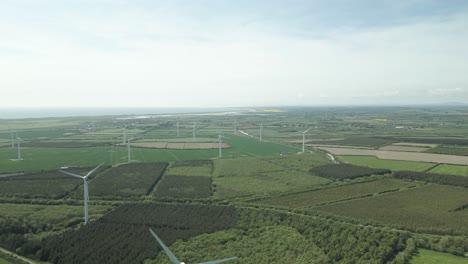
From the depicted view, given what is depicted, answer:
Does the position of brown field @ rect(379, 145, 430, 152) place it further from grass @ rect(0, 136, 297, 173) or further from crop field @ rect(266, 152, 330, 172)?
grass @ rect(0, 136, 297, 173)

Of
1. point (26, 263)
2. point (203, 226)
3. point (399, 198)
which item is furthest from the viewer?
point (399, 198)

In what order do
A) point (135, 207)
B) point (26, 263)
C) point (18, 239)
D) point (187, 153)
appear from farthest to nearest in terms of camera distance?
point (187, 153) → point (135, 207) → point (18, 239) → point (26, 263)

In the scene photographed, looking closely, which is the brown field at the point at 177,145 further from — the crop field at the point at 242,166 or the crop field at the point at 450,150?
the crop field at the point at 450,150

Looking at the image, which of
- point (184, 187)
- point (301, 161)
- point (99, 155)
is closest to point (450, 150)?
→ point (301, 161)

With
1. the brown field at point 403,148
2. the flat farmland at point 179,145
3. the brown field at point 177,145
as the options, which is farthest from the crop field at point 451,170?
the brown field at point 177,145

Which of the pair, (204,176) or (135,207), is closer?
(135,207)

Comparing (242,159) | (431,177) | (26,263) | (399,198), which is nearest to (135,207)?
(26,263)

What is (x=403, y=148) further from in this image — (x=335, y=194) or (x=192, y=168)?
(x=192, y=168)

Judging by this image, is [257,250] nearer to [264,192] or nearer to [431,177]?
[264,192]
